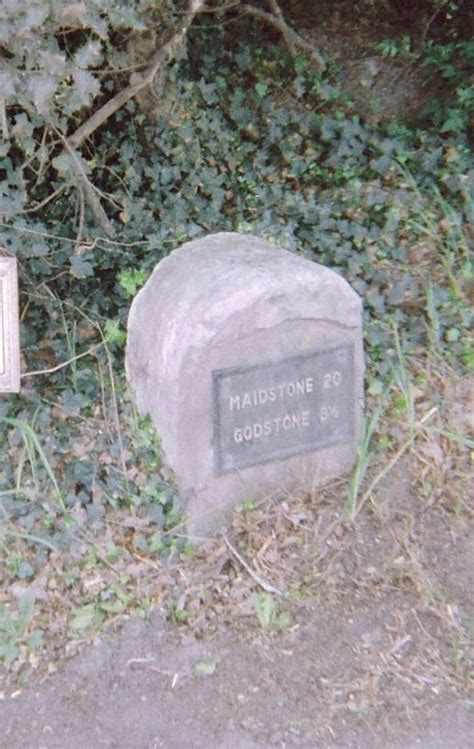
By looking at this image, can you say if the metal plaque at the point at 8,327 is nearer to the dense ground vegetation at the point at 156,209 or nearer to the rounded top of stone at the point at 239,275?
the dense ground vegetation at the point at 156,209

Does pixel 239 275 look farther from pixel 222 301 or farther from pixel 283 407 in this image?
pixel 283 407

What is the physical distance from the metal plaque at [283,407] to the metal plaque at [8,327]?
0.74 meters

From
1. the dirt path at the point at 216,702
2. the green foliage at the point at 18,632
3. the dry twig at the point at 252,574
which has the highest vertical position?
the dry twig at the point at 252,574

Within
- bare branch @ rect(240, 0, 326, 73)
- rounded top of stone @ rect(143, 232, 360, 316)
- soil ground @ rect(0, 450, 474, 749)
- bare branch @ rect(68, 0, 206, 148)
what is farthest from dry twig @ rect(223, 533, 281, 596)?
bare branch @ rect(240, 0, 326, 73)

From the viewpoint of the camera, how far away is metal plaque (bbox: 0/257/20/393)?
327 centimetres

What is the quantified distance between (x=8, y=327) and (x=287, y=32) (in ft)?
8.48

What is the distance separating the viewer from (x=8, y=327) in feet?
10.7

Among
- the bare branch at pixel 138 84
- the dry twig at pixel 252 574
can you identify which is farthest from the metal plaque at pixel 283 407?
the bare branch at pixel 138 84

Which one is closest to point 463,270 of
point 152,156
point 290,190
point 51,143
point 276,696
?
point 290,190

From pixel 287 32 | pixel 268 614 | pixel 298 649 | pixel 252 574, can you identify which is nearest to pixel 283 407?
pixel 252 574

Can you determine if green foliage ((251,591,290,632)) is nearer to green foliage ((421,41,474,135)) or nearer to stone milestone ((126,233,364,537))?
stone milestone ((126,233,364,537))

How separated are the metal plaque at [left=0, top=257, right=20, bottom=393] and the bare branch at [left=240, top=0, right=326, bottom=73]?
7.60 feet

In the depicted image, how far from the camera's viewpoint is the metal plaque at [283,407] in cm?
331

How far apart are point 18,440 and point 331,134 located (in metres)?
2.37
